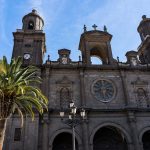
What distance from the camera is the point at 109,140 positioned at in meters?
29.9

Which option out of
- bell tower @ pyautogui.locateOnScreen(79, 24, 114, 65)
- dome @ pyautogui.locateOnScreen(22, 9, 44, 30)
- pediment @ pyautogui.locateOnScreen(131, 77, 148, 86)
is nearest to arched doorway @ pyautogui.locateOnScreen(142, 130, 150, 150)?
pediment @ pyautogui.locateOnScreen(131, 77, 148, 86)

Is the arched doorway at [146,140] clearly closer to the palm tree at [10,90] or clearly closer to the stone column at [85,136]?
the stone column at [85,136]

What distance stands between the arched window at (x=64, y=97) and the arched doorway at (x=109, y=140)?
5.16 m

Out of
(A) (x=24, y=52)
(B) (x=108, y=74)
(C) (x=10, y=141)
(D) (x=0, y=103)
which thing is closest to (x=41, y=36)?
(A) (x=24, y=52)

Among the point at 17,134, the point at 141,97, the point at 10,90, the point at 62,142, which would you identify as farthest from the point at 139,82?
the point at 10,90

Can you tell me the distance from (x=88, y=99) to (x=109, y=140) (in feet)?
18.1

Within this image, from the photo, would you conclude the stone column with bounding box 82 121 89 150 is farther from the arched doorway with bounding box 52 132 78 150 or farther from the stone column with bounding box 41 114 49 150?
the stone column with bounding box 41 114 49 150

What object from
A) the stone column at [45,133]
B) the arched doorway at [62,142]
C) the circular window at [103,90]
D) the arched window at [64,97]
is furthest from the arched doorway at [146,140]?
the stone column at [45,133]

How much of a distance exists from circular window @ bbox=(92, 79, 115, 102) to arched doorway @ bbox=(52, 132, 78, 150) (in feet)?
20.2

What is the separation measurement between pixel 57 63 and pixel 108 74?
6.97 metres

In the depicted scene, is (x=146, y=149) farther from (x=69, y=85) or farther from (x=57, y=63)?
(x=57, y=63)

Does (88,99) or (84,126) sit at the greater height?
(88,99)

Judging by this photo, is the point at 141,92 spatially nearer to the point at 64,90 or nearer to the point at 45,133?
the point at 64,90

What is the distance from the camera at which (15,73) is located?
2016 cm
